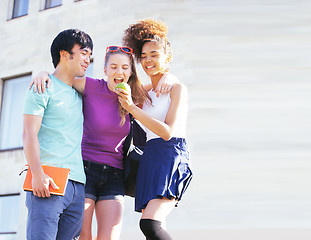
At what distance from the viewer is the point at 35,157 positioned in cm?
289

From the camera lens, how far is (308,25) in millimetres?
9742

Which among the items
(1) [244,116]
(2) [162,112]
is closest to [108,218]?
(2) [162,112]

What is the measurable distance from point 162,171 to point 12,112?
32.3ft

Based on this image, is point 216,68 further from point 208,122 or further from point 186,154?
point 186,154

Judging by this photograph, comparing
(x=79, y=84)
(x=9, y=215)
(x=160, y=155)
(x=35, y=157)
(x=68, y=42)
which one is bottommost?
(x=9, y=215)

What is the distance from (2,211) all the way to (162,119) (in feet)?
30.0

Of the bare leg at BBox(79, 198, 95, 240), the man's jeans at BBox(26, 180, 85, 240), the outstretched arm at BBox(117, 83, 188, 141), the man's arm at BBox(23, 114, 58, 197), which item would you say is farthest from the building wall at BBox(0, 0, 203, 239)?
the man's arm at BBox(23, 114, 58, 197)

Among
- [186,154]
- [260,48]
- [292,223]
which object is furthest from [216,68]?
[186,154]

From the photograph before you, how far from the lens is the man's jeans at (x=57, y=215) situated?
281cm

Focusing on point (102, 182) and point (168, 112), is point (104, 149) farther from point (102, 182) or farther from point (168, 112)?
point (168, 112)

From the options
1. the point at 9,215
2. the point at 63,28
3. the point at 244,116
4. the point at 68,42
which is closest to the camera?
the point at 68,42

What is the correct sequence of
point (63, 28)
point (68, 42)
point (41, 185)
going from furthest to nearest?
point (63, 28) < point (68, 42) < point (41, 185)

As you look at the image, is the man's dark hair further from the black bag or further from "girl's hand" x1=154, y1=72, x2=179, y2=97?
the black bag

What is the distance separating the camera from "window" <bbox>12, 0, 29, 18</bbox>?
1266 centimetres
